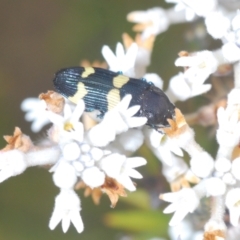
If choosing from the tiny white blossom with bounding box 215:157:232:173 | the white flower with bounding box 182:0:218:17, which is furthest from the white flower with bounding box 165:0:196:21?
the tiny white blossom with bounding box 215:157:232:173

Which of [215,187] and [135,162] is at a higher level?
[135,162]

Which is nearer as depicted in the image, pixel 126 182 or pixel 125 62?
pixel 126 182

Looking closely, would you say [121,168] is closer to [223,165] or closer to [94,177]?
[94,177]

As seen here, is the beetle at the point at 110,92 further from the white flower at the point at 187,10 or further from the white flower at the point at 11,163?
the white flower at the point at 187,10

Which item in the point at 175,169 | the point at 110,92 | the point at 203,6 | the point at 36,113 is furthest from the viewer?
the point at 36,113

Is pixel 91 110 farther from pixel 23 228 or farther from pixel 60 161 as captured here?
pixel 23 228

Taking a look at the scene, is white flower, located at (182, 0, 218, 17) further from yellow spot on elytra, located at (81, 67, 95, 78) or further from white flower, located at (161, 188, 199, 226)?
white flower, located at (161, 188, 199, 226)

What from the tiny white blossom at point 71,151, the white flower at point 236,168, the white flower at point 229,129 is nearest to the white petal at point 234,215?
the white flower at point 236,168

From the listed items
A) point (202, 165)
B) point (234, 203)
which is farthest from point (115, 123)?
point (234, 203)
